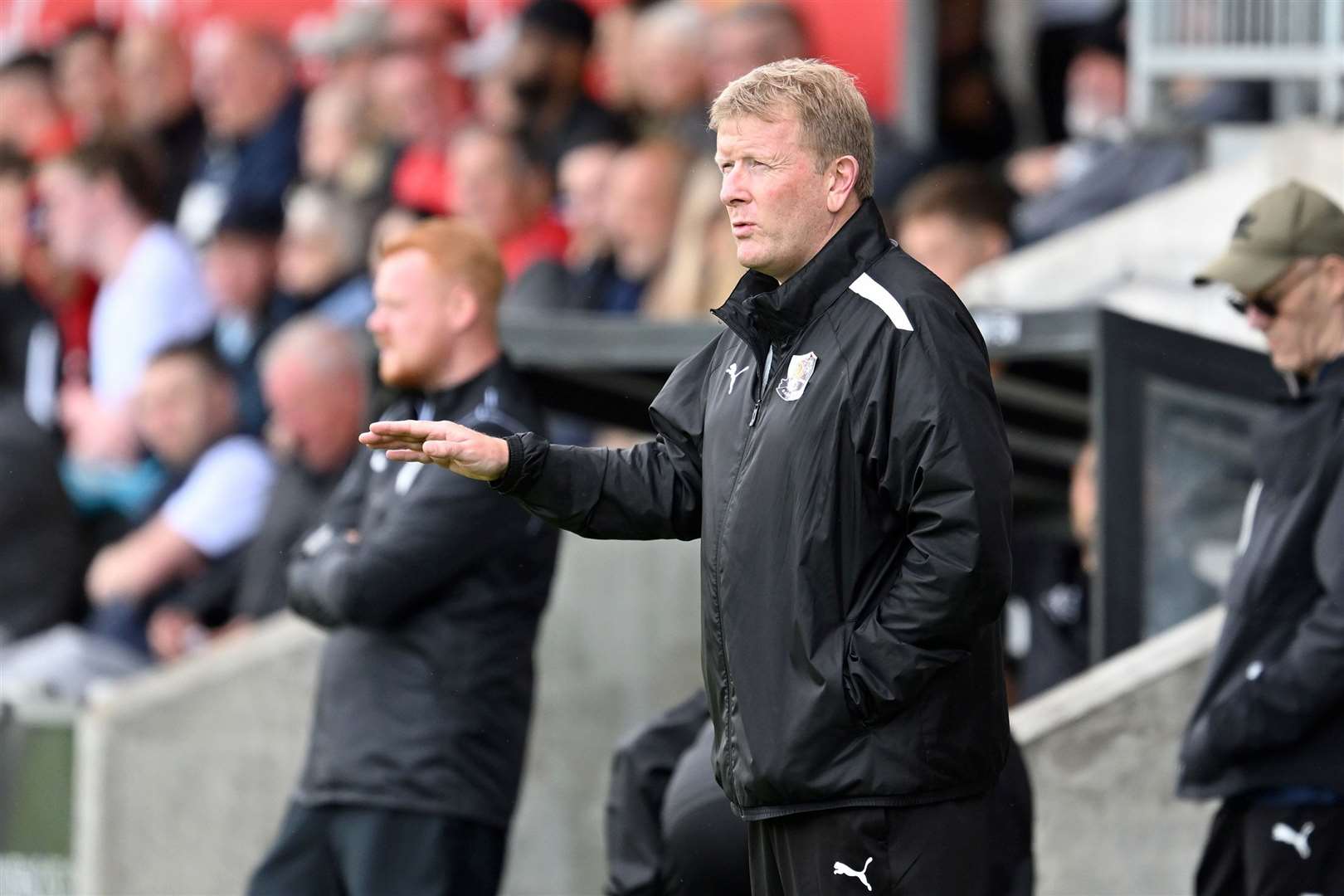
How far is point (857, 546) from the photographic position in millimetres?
3539

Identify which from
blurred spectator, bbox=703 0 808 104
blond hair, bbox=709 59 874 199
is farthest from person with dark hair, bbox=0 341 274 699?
blond hair, bbox=709 59 874 199

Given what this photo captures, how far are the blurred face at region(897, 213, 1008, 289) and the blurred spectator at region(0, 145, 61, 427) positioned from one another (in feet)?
15.2

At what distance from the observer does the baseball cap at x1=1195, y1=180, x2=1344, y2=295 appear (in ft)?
15.4

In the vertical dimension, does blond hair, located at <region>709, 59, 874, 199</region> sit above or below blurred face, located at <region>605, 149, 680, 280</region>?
above

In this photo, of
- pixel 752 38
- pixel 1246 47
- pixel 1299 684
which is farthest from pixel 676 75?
pixel 1299 684

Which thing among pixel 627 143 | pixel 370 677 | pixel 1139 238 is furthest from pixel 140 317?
pixel 370 677

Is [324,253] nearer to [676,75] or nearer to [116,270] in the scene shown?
[116,270]

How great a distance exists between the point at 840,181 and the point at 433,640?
1.82 metres

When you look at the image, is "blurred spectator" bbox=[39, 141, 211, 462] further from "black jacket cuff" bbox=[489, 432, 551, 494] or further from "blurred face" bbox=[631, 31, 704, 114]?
"black jacket cuff" bbox=[489, 432, 551, 494]

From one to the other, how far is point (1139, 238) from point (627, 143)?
8.79ft

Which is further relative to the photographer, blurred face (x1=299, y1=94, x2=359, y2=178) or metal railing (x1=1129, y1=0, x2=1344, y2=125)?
blurred face (x1=299, y1=94, x2=359, y2=178)

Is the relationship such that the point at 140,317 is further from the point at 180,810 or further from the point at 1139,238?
the point at 1139,238

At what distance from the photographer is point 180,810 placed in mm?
7121

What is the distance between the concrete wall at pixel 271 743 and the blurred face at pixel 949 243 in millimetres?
1299
